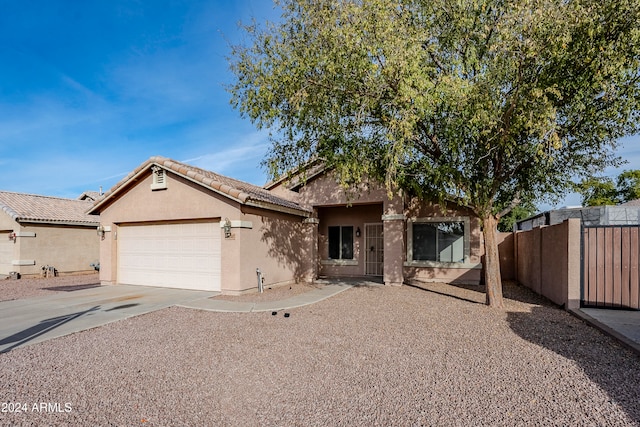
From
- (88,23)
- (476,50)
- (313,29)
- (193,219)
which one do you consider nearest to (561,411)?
(476,50)

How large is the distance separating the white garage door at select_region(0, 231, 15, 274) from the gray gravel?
14.2 m

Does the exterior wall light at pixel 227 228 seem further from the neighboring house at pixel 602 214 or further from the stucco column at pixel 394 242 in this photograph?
the neighboring house at pixel 602 214

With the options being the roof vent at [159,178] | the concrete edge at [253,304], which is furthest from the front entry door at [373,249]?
the roof vent at [159,178]

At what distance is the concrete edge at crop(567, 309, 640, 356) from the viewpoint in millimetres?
5602

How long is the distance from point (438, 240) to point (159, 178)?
10858 mm

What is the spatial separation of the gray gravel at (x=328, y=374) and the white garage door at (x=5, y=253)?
14.2 metres

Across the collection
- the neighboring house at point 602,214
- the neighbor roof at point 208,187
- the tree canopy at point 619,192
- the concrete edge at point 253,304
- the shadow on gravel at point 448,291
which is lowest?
A: the shadow on gravel at point 448,291

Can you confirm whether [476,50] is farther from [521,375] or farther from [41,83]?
[41,83]

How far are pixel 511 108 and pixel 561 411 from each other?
5.92m

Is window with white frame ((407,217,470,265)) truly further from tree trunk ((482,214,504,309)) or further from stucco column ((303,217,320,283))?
tree trunk ((482,214,504,309))

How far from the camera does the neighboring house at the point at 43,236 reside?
16.7 metres

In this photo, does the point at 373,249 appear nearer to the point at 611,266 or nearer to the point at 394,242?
the point at 394,242

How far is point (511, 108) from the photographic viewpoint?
7.52 m

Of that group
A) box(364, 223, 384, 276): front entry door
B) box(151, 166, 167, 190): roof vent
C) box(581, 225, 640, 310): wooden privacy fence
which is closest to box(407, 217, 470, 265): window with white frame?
box(364, 223, 384, 276): front entry door
